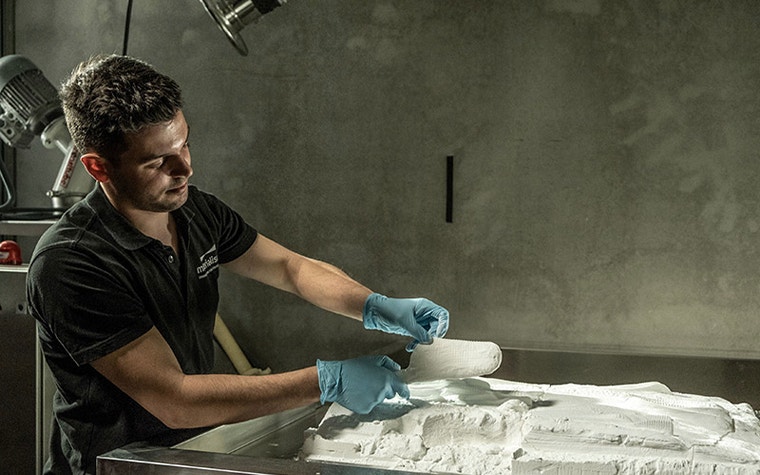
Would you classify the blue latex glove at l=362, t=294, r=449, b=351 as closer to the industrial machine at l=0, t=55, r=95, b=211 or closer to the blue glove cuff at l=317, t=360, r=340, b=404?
the blue glove cuff at l=317, t=360, r=340, b=404

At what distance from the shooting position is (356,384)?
157 centimetres

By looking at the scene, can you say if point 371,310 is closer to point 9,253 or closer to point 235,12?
point 235,12

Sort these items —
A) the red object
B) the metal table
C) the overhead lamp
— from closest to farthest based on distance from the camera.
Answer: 1. the metal table
2. the overhead lamp
3. the red object

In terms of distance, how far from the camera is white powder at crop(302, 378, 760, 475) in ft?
4.38

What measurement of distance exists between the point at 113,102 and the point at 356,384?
721mm

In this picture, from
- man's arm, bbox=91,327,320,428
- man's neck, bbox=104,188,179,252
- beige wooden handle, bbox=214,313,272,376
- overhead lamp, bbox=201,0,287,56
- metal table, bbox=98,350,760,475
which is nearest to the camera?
metal table, bbox=98,350,760,475

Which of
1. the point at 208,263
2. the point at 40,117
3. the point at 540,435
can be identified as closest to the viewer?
the point at 540,435

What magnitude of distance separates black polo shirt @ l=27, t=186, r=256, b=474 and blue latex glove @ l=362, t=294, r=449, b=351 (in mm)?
393

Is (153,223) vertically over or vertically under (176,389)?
over

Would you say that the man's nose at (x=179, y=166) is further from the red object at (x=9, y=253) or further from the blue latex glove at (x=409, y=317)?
the red object at (x=9, y=253)

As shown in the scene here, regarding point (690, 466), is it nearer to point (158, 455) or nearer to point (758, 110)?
point (158, 455)

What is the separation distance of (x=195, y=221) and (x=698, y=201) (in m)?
1.81

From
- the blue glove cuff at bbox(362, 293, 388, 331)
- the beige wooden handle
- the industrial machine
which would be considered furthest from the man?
the beige wooden handle

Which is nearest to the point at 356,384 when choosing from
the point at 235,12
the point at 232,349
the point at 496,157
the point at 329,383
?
the point at 329,383
